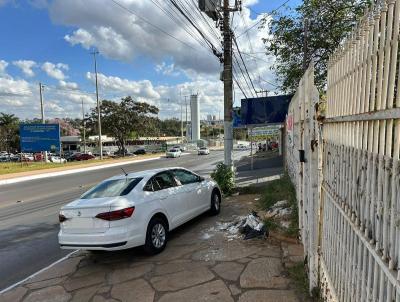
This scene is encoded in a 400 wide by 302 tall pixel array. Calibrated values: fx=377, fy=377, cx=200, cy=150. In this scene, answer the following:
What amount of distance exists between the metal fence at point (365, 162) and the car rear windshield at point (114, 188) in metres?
4.12

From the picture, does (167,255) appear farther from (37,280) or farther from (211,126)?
(211,126)

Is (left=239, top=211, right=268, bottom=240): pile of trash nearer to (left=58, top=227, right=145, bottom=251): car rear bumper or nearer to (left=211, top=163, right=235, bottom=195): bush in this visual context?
(left=58, top=227, right=145, bottom=251): car rear bumper

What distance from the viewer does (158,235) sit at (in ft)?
22.6

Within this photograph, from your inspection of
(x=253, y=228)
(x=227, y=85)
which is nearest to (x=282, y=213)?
(x=253, y=228)

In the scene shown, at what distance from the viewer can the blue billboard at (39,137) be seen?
39719 mm

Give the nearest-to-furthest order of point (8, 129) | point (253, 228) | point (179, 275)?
point (179, 275) < point (253, 228) < point (8, 129)

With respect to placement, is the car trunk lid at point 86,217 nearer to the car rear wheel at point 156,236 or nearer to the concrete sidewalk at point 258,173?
the car rear wheel at point 156,236

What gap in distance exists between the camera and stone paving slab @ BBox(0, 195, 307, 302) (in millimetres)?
4879

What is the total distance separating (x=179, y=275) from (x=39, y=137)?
3829 cm

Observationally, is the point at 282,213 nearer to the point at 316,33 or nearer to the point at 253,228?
the point at 253,228

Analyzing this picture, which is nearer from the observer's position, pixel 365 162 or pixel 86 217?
pixel 365 162

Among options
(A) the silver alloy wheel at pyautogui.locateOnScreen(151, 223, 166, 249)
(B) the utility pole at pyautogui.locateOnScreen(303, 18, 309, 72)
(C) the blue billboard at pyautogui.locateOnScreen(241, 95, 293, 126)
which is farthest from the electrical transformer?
(A) the silver alloy wheel at pyautogui.locateOnScreen(151, 223, 166, 249)

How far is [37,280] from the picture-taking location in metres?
5.97

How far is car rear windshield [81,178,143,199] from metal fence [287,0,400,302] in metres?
4.12
